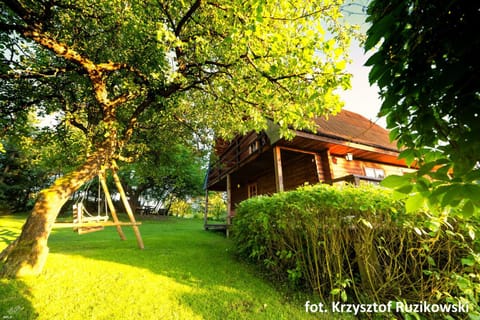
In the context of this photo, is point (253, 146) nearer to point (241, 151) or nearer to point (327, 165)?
point (241, 151)

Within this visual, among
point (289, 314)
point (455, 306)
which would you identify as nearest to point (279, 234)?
point (289, 314)

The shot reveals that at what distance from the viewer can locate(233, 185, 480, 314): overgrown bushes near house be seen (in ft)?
7.92

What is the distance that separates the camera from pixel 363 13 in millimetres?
1186

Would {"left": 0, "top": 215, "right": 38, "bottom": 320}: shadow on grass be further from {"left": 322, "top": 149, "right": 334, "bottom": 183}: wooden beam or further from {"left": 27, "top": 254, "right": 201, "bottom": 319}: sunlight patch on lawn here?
{"left": 322, "top": 149, "right": 334, "bottom": 183}: wooden beam

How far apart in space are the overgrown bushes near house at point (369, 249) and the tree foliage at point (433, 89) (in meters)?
2.00

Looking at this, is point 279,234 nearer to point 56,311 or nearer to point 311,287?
point 311,287

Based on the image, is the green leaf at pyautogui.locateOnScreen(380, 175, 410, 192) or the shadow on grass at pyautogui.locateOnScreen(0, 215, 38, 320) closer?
the green leaf at pyautogui.locateOnScreen(380, 175, 410, 192)

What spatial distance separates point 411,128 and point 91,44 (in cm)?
666

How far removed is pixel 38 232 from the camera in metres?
3.64

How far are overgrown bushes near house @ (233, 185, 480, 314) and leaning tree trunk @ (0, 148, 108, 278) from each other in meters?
3.93

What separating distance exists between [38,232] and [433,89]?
5.54m

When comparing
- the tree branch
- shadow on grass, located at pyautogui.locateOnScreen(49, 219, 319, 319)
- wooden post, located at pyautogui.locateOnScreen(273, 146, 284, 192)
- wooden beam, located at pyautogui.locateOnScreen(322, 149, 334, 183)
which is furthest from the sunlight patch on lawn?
wooden beam, located at pyautogui.locateOnScreen(322, 149, 334, 183)

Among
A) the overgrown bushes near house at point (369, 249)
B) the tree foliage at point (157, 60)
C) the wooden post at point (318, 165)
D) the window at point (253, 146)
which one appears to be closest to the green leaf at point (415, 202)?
the overgrown bushes near house at point (369, 249)

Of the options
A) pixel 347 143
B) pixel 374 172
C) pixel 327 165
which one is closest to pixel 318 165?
pixel 327 165
